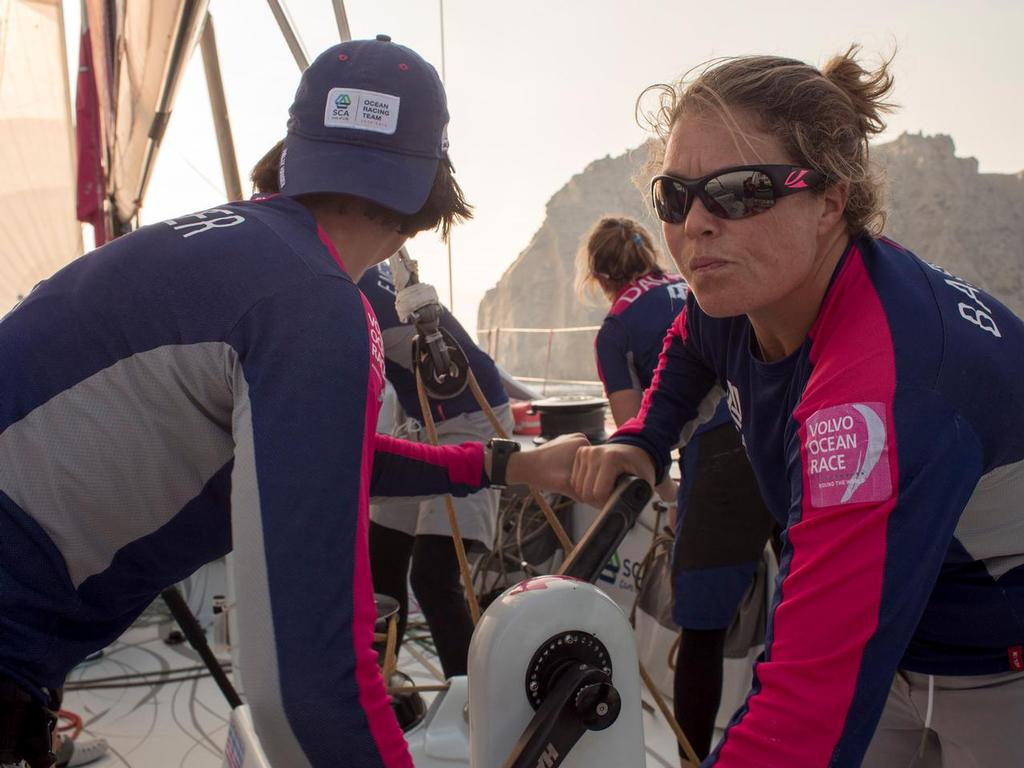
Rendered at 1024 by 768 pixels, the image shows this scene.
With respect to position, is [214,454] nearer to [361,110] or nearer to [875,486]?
[361,110]

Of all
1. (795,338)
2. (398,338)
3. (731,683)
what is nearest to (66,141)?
(398,338)

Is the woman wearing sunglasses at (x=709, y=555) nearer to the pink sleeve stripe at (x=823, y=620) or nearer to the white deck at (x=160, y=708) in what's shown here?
the white deck at (x=160, y=708)

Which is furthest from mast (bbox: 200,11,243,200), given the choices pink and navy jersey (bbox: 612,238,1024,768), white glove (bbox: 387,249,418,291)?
pink and navy jersey (bbox: 612,238,1024,768)

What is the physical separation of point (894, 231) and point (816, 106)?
16.0 m

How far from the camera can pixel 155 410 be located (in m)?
0.88

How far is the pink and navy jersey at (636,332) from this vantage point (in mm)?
2432

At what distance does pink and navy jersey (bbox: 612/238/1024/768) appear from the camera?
28.0 inches

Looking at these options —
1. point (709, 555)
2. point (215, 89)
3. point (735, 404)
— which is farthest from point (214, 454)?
point (215, 89)

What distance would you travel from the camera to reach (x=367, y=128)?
1.08m

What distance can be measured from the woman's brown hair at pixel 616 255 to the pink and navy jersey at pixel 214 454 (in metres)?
1.73

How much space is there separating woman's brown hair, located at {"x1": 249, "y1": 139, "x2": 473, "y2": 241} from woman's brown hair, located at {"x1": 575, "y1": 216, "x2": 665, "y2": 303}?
1295mm

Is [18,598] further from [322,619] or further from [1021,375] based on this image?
[1021,375]

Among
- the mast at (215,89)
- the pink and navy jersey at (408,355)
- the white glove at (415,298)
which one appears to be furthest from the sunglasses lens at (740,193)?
the mast at (215,89)

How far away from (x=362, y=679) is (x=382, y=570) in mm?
1845
